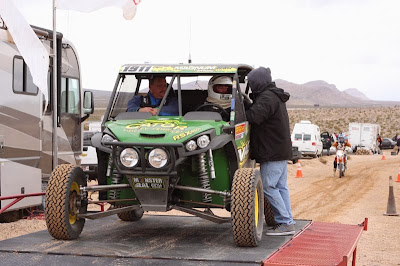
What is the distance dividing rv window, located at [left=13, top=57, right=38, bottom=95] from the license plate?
5533 millimetres

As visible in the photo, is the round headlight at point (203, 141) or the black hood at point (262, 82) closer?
the round headlight at point (203, 141)

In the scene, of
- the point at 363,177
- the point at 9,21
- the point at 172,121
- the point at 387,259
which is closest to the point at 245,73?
the point at 172,121

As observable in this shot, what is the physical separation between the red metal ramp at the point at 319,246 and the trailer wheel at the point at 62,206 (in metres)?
2.20

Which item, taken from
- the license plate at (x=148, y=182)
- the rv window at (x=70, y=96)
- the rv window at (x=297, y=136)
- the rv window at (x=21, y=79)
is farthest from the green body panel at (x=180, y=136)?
the rv window at (x=297, y=136)

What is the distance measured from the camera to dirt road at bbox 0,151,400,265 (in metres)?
12.6

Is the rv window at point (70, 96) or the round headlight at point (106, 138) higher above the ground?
the rv window at point (70, 96)

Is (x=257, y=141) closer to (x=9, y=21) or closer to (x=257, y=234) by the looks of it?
(x=257, y=234)

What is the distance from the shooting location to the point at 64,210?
23.4 ft

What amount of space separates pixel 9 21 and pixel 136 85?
195 centimetres

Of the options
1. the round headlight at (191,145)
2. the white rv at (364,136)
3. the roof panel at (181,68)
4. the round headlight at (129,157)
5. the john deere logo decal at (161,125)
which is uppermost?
the roof panel at (181,68)

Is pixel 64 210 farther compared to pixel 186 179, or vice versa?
pixel 186 179

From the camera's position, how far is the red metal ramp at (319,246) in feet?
18.6

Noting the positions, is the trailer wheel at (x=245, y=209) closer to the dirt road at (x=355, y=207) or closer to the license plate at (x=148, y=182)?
the license plate at (x=148, y=182)

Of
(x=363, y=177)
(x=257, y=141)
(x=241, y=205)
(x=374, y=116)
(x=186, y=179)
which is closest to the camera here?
(x=241, y=205)
